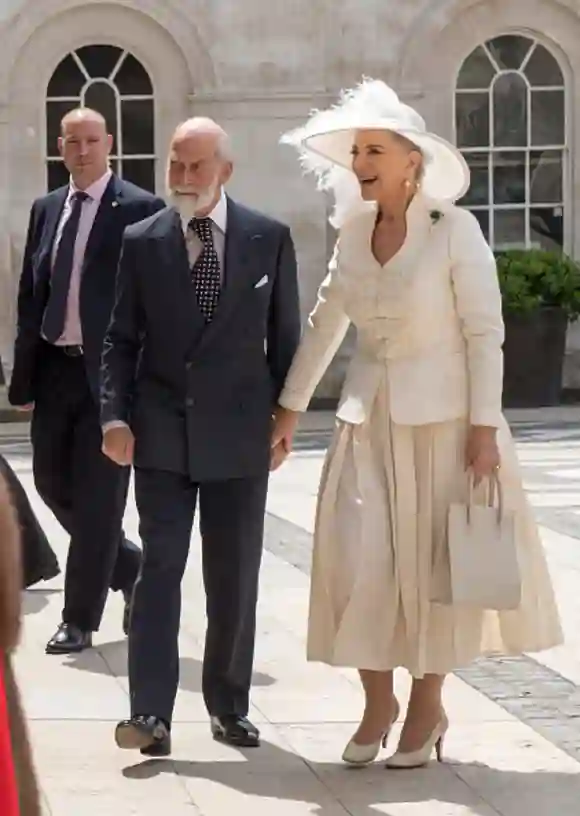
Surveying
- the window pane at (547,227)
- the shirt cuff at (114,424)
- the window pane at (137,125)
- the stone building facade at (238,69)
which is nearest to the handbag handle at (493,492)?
the shirt cuff at (114,424)

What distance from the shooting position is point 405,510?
5.45m

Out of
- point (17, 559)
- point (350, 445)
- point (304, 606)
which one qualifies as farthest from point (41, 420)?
point (17, 559)

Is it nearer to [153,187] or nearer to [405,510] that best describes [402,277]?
[405,510]

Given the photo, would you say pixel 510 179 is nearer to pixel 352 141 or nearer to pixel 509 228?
pixel 509 228

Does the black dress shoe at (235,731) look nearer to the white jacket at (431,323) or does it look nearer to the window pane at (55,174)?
the white jacket at (431,323)

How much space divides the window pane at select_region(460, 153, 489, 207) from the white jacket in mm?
12998

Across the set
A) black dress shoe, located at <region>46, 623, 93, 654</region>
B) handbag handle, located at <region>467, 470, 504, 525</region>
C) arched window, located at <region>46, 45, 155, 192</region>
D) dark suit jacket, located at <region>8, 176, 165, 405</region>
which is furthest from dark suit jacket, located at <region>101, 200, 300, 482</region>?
arched window, located at <region>46, 45, 155, 192</region>

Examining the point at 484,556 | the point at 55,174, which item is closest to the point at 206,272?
the point at 484,556

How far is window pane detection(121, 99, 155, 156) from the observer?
1806 centimetres

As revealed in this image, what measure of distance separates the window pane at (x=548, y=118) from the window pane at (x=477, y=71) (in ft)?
1.58

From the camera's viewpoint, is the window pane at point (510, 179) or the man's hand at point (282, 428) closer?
the man's hand at point (282, 428)

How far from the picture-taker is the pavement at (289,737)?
5254mm

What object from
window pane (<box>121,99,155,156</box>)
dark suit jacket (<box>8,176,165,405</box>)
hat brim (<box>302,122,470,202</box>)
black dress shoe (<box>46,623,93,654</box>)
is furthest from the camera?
window pane (<box>121,99,155,156</box>)

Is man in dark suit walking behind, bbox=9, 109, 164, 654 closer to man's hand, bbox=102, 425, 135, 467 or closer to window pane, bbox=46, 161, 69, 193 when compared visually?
man's hand, bbox=102, 425, 135, 467
